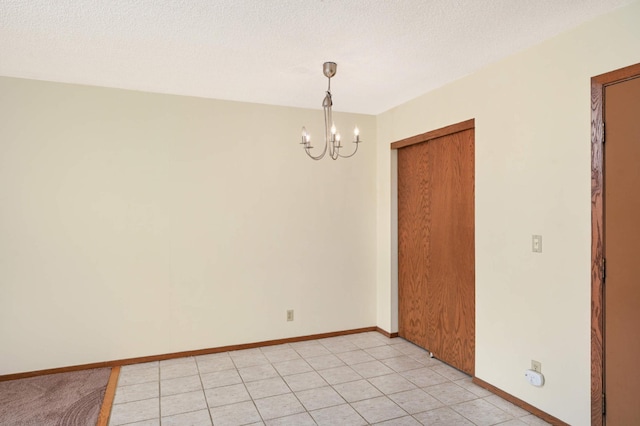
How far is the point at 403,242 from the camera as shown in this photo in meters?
4.27

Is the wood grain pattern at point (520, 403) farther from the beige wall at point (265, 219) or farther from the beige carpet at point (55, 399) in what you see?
the beige carpet at point (55, 399)

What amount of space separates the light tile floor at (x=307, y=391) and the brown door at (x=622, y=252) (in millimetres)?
618

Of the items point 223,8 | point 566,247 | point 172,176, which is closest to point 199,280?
point 172,176

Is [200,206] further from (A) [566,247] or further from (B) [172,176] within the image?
(A) [566,247]

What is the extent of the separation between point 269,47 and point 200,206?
174 cm

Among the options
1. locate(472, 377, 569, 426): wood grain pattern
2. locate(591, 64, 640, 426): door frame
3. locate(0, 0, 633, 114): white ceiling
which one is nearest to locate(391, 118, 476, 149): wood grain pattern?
locate(0, 0, 633, 114): white ceiling

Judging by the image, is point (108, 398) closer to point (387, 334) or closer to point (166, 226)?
point (166, 226)

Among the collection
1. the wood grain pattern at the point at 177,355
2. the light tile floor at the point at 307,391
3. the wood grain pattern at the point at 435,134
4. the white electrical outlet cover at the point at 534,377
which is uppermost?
the wood grain pattern at the point at 435,134

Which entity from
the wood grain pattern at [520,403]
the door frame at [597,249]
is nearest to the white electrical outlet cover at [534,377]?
the wood grain pattern at [520,403]

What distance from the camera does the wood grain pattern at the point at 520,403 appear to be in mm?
2516

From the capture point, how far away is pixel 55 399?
289 centimetres

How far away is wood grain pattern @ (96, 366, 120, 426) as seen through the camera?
260 centimetres

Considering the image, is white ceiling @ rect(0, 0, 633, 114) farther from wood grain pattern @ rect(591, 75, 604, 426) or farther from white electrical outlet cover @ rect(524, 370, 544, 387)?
white electrical outlet cover @ rect(524, 370, 544, 387)

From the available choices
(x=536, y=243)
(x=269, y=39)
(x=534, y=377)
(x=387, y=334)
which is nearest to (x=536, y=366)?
(x=534, y=377)
